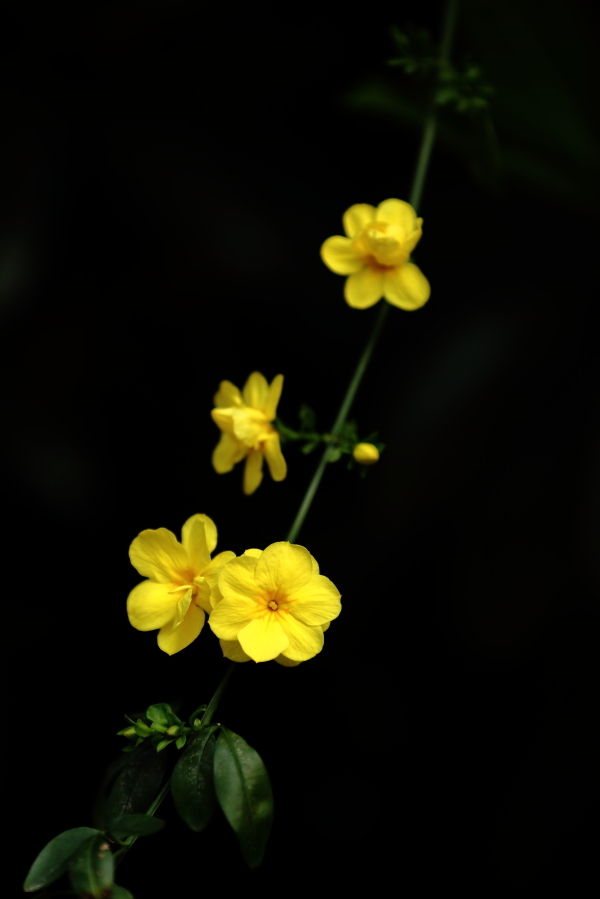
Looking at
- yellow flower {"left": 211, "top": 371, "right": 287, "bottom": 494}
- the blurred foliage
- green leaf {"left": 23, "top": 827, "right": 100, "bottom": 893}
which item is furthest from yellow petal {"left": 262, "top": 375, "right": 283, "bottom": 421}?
the blurred foliage

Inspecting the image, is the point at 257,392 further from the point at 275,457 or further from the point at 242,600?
the point at 242,600

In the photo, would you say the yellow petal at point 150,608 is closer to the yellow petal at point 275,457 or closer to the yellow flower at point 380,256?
the yellow petal at point 275,457

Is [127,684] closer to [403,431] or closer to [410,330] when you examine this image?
[403,431]

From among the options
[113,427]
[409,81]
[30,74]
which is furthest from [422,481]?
[30,74]

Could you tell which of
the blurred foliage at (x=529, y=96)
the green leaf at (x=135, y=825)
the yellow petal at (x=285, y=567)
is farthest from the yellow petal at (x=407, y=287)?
the green leaf at (x=135, y=825)

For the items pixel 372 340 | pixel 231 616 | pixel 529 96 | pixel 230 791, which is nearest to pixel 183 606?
pixel 231 616

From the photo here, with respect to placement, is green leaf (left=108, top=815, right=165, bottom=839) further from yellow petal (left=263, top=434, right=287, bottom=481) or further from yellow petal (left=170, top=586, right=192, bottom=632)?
yellow petal (left=263, top=434, right=287, bottom=481)
